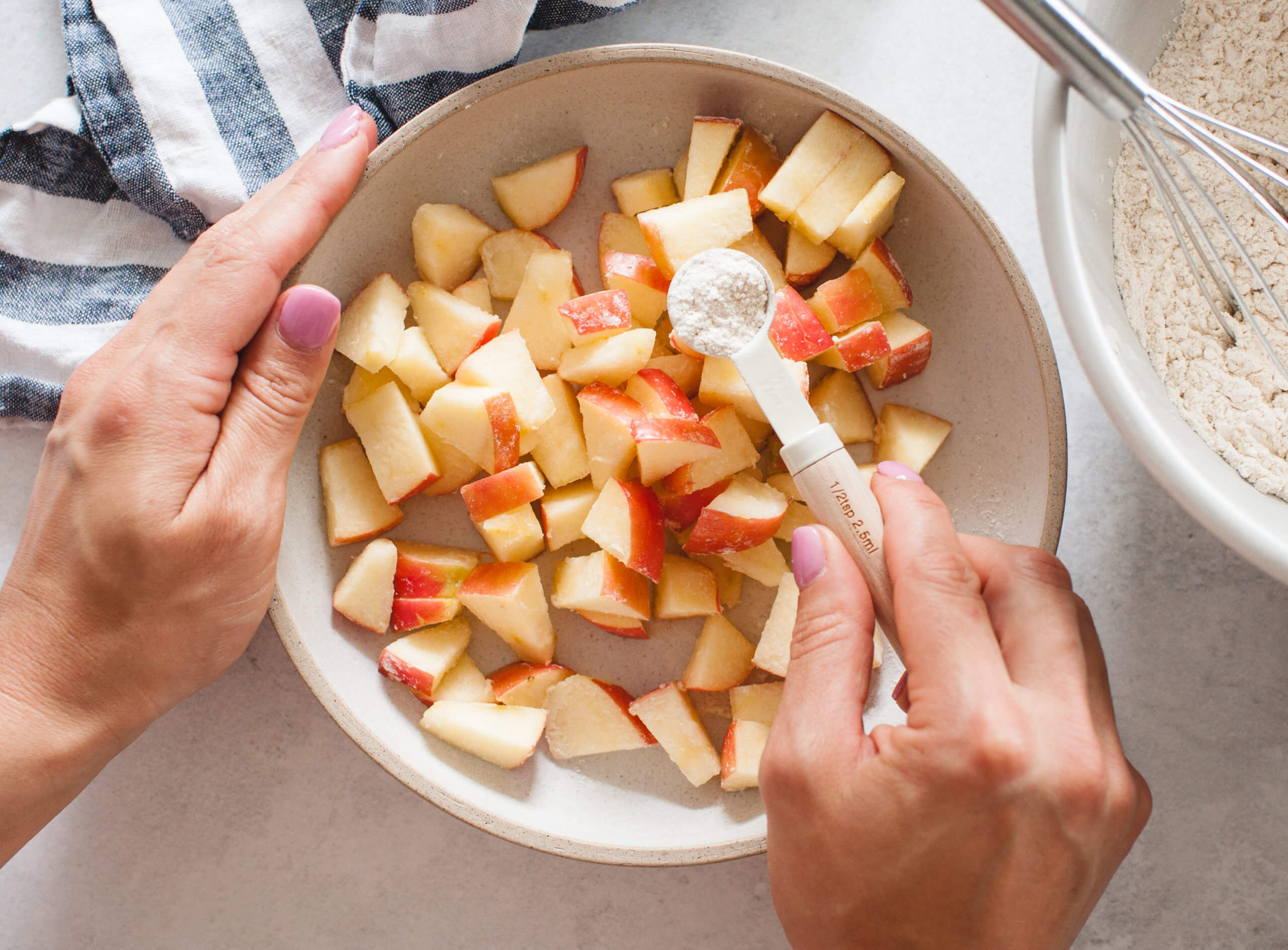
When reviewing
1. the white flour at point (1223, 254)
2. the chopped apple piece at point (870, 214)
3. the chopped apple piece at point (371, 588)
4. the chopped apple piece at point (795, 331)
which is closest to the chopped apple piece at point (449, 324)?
the chopped apple piece at point (371, 588)

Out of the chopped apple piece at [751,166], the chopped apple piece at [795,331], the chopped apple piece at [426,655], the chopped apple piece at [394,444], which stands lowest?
the chopped apple piece at [426,655]

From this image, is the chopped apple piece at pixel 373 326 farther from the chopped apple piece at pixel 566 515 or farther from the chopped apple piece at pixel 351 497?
the chopped apple piece at pixel 566 515

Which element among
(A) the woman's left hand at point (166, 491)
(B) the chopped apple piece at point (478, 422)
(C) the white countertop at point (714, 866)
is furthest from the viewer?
(C) the white countertop at point (714, 866)

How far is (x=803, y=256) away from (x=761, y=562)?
397 millimetres

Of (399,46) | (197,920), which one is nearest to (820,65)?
(399,46)

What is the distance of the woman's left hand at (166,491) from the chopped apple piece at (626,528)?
0.36 metres

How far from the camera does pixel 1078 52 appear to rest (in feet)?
2.60

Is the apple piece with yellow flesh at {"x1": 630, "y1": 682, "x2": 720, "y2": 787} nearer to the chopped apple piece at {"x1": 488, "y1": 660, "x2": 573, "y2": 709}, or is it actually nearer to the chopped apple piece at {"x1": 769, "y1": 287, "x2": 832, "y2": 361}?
the chopped apple piece at {"x1": 488, "y1": 660, "x2": 573, "y2": 709}

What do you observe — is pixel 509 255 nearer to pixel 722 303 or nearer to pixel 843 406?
pixel 722 303

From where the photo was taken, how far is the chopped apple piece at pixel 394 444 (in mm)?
1071

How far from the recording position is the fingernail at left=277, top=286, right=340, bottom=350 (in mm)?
971

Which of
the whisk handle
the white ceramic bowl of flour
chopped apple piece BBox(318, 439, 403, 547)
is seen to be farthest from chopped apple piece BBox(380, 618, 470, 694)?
the whisk handle

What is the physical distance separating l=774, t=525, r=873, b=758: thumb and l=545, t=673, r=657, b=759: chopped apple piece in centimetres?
32

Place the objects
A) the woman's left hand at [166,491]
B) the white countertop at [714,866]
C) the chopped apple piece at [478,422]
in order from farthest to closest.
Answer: the white countertop at [714,866] → the chopped apple piece at [478,422] → the woman's left hand at [166,491]
